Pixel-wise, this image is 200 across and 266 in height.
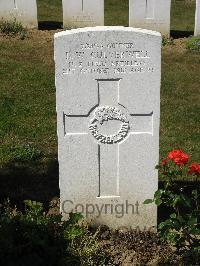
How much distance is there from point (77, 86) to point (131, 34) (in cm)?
64

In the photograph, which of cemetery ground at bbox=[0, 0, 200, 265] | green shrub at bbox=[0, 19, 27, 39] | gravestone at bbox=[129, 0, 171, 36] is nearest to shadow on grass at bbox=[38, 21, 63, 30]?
cemetery ground at bbox=[0, 0, 200, 265]

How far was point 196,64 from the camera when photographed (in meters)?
10.8

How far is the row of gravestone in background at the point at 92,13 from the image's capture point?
12.4 metres

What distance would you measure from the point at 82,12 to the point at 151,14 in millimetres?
1646

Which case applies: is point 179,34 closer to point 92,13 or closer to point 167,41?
point 167,41

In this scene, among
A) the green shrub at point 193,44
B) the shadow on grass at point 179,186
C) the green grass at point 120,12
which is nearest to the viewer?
the shadow on grass at point 179,186

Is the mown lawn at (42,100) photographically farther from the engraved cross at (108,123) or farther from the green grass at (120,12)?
the green grass at (120,12)

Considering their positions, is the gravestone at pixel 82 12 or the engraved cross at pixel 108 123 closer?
the engraved cross at pixel 108 123

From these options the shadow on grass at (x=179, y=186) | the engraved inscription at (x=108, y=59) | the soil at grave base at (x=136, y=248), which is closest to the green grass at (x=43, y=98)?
the shadow on grass at (x=179, y=186)

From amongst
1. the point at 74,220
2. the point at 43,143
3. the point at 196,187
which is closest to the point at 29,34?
the point at 43,143

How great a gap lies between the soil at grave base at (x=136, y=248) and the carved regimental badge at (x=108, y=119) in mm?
881

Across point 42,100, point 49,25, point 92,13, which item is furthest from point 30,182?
point 49,25

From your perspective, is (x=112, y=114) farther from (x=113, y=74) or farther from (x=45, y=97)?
(x=45, y=97)

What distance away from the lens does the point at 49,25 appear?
1358 centimetres
